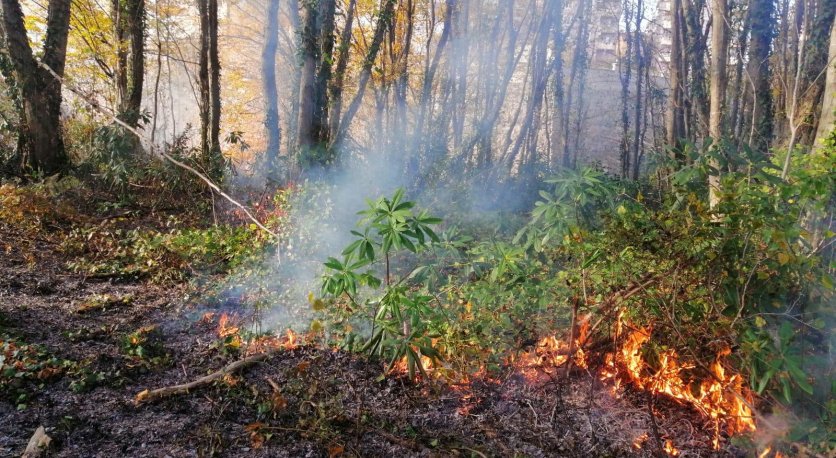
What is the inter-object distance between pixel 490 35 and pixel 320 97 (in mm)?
9762

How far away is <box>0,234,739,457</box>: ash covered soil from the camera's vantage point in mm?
2779

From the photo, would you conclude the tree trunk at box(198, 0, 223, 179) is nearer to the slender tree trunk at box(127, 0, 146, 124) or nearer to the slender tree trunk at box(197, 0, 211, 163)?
the slender tree trunk at box(197, 0, 211, 163)

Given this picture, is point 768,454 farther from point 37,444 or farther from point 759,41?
point 759,41

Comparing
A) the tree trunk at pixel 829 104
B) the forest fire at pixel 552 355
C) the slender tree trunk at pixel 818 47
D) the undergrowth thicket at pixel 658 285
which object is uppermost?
the slender tree trunk at pixel 818 47

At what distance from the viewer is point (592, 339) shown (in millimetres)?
3488

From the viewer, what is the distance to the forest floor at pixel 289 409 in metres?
2.79

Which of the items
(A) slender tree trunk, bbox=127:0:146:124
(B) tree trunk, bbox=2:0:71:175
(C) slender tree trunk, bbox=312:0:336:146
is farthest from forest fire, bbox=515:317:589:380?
(A) slender tree trunk, bbox=127:0:146:124

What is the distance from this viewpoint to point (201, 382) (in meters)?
3.35

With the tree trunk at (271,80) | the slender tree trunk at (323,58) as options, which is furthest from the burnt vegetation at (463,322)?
the tree trunk at (271,80)

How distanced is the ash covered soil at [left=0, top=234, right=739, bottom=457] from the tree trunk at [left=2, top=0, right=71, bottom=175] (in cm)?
580

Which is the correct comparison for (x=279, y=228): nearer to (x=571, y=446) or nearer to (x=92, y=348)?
(x=92, y=348)

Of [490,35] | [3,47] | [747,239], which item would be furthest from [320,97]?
[490,35]

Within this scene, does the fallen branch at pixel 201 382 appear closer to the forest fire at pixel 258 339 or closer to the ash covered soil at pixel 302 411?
the ash covered soil at pixel 302 411

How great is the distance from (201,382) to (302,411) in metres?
Answer: 0.81
